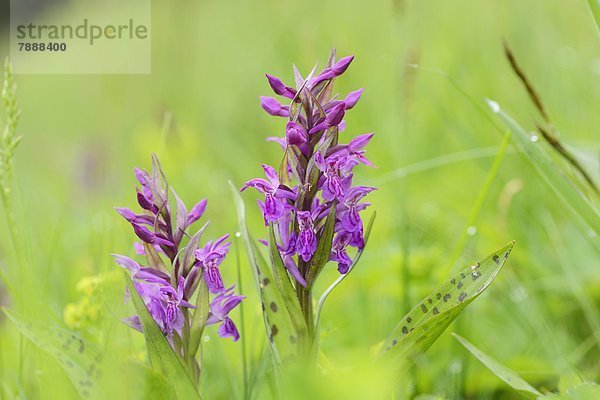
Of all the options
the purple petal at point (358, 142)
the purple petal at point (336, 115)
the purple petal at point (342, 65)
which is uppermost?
the purple petal at point (342, 65)

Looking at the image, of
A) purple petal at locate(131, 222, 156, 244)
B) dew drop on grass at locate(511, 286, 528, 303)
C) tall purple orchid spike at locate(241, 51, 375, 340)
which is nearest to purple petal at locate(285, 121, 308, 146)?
tall purple orchid spike at locate(241, 51, 375, 340)

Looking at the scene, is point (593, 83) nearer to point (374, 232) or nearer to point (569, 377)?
point (374, 232)

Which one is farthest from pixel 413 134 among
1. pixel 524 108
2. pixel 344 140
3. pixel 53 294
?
pixel 53 294

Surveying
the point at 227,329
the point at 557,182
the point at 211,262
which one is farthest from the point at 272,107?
the point at 557,182

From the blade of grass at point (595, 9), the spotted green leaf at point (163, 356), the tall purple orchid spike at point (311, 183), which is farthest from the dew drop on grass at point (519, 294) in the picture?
the spotted green leaf at point (163, 356)

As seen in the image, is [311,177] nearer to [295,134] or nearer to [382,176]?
[295,134]

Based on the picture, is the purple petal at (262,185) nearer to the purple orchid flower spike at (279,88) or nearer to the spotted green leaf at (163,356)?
the purple orchid flower spike at (279,88)
